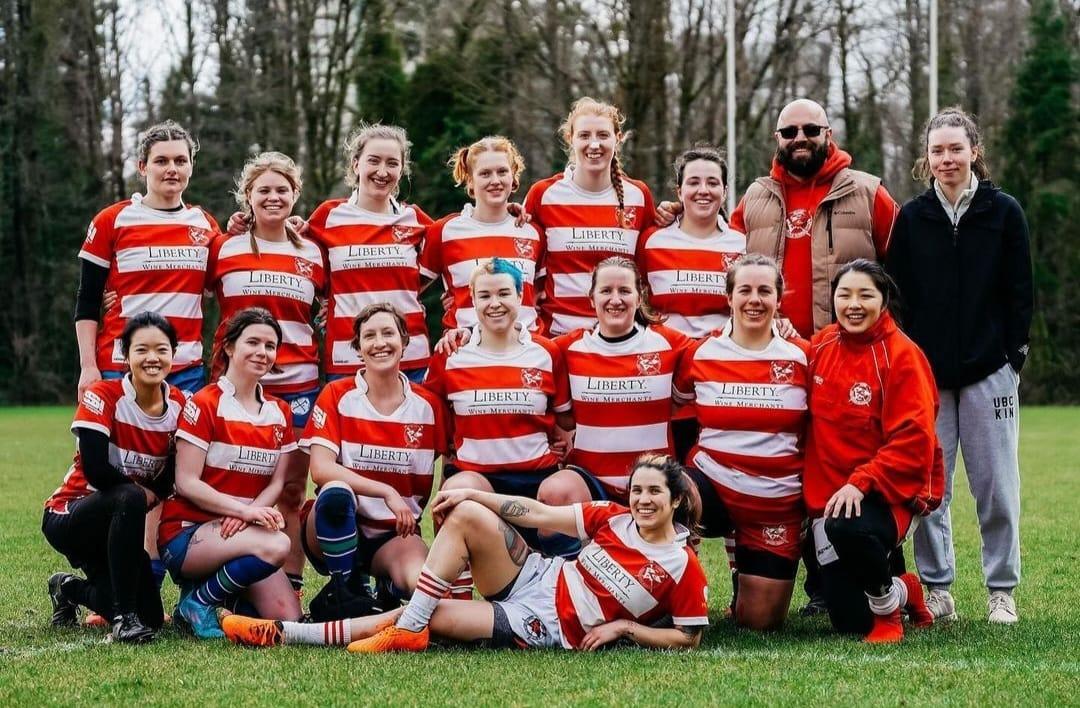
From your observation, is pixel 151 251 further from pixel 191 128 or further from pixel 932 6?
pixel 191 128

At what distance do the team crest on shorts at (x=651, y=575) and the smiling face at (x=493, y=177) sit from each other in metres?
2.16

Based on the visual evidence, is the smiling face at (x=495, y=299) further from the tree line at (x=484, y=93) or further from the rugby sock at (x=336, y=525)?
the tree line at (x=484, y=93)

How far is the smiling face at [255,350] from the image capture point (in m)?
5.48

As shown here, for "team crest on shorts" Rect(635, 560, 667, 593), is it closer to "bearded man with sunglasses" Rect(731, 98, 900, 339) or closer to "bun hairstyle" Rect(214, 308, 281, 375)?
"bearded man with sunglasses" Rect(731, 98, 900, 339)

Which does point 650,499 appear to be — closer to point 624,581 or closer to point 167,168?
point 624,581

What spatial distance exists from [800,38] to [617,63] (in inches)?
155

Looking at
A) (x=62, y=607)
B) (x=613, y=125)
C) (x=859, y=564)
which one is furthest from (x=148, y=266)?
(x=859, y=564)

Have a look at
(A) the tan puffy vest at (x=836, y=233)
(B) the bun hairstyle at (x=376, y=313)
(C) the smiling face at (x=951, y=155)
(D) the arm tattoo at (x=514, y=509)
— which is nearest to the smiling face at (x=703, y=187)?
(A) the tan puffy vest at (x=836, y=233)

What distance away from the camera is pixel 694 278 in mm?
6000

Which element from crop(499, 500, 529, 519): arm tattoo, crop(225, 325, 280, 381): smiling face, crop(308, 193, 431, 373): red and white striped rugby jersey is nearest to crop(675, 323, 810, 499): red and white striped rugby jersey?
crop(499, 500, 529, 519): arm tattoo

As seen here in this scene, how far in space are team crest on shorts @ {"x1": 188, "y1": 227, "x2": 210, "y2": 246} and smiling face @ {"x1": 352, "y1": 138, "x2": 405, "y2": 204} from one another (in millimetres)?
795

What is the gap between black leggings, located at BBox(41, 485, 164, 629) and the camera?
16.7 feet

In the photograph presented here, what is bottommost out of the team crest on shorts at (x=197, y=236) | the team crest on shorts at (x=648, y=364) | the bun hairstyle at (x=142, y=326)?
the team crest on shorts at (x=648, y=364)

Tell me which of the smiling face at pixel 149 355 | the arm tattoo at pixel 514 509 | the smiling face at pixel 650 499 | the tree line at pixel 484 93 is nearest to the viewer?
the smiling face at pixel 650 499
